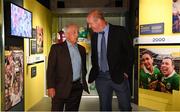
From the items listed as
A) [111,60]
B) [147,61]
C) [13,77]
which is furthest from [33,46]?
[111,60]

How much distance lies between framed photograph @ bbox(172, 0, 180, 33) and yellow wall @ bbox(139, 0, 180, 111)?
0.09m

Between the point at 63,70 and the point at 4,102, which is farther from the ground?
the point at 63,70

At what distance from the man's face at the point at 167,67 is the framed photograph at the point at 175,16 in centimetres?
56

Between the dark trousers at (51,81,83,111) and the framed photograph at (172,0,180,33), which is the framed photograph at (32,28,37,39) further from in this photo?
the dark trousers at (51,81,83,111)

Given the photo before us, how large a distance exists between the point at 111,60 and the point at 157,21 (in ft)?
9.53

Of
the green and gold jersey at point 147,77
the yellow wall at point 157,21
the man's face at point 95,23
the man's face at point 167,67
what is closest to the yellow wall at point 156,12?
the yellow wall at point 157,21

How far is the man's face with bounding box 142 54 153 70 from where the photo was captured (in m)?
6.07

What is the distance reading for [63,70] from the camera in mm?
3529

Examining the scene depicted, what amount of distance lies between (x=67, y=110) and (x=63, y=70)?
475 mm

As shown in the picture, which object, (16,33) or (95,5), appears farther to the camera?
(95,5)

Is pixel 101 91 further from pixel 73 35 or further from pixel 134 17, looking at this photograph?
pixel 134 17

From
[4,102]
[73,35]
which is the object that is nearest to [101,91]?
[73,35]

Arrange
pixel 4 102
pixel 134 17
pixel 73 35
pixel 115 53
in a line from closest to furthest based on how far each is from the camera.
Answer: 1. pixel 115 53
2. pixel 73 35
3. pixel 4 102
4. pixel 134 17

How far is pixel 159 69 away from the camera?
19.3 ft
